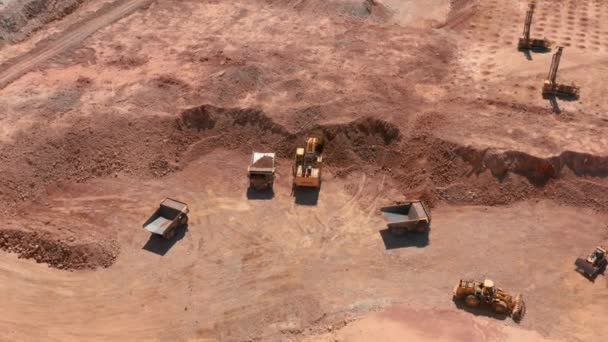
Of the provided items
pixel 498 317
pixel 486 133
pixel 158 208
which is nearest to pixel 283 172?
pixel 158 208

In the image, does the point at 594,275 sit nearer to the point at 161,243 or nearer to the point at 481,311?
the point at 481,311

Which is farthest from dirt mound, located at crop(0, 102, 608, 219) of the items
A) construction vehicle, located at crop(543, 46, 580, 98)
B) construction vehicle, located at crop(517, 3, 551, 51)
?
construction vehicle, located at crop(517, 3, 551, 51)

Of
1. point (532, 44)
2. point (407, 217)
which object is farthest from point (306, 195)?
point (532, 44)

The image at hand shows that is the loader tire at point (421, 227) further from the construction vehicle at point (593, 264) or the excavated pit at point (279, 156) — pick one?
the construction vehicle at point (593, 264)

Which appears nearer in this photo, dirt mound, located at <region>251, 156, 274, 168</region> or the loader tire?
the loader tire

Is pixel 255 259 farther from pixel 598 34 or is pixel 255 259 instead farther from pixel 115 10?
pixel 598 34

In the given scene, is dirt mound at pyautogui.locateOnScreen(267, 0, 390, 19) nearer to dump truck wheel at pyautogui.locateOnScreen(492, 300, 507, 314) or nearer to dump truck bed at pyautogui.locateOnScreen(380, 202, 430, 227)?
dump truck bed at pyautogui.locateOnScreen(380, 202, 430, 227)
